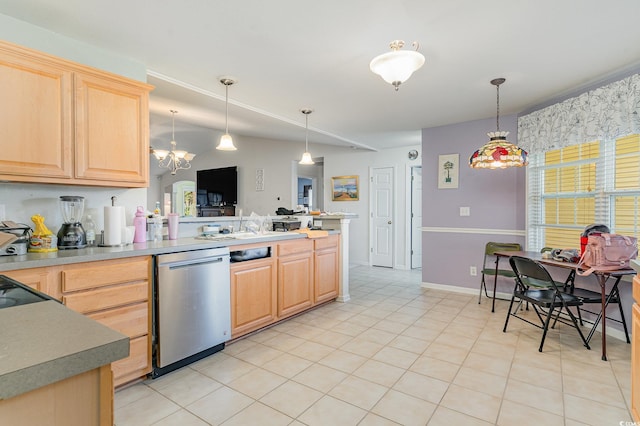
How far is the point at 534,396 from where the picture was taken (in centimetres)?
197

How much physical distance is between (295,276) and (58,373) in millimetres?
2784

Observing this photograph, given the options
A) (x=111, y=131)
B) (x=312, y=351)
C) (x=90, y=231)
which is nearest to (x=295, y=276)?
(x=312, y=351)

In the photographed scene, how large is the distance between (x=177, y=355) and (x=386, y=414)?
1439 mm

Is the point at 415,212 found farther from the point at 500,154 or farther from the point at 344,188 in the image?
the point at 500,154

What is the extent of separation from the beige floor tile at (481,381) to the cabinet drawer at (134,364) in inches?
79.4

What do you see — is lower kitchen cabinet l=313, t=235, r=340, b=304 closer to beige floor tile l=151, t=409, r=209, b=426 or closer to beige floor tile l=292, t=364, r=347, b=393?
beige floor tile l=292, t=364, r=347, b=393

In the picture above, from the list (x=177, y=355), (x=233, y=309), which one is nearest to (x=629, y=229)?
(x=233, y=309)

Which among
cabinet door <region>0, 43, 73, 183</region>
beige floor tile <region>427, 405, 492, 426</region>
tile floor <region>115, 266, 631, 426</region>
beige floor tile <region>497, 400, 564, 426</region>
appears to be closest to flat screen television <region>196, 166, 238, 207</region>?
tile floor <region>115, 266, 631, 426</region>

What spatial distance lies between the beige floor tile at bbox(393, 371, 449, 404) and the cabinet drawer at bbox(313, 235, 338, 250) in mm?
1692

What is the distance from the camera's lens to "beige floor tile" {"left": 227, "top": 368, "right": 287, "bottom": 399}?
6.65 ft

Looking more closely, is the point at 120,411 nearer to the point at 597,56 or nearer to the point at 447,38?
the point at 447,38

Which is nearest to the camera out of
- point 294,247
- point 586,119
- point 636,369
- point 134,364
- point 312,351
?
point 636,369

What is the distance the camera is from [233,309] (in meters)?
2.68

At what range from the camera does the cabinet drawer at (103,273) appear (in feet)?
5.89
